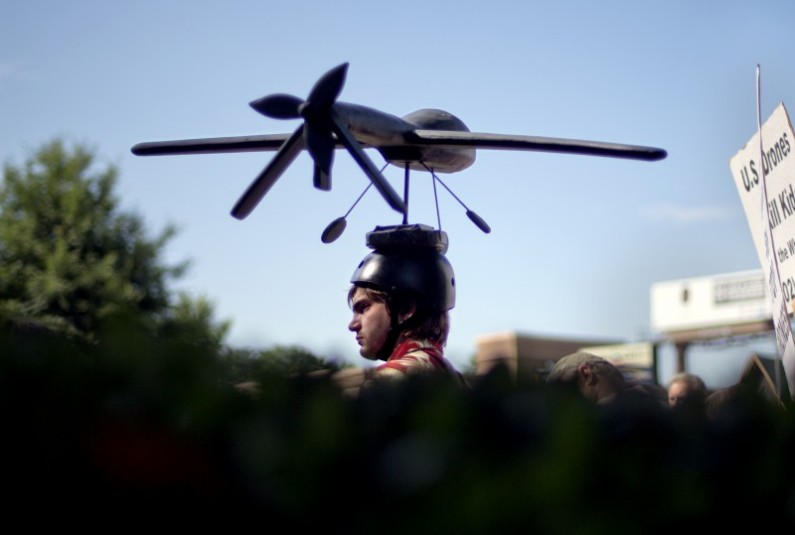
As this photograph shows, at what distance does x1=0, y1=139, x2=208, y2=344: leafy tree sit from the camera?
3762 cm

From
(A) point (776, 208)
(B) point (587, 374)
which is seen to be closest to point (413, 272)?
(B) point (587, 374)

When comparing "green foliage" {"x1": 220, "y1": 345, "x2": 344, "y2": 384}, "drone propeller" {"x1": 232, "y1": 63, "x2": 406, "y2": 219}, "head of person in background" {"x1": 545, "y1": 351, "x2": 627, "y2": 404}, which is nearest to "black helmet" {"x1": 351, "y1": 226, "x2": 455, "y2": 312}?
"head of person in background" {"x1": 545, "y1": 351, "x2": 627, "y2": 404}

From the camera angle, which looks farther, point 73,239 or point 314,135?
point 73,239

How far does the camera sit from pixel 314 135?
2873 mm

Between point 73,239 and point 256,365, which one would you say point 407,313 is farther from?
point 73,239

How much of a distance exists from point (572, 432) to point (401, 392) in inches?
8.1

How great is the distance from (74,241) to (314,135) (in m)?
39.2

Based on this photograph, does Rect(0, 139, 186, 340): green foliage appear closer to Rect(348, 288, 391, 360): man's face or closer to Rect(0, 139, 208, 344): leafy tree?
Rect(0, 139, 208, 344): leafy tree

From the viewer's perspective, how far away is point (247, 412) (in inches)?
47.9

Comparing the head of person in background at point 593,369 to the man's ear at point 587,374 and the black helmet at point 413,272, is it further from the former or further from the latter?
the black helmet at point 413,272

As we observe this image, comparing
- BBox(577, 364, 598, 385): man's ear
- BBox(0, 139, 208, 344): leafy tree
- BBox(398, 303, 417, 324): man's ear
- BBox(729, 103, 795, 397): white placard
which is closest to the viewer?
BBox(398, 303, 417, 324): man's ear

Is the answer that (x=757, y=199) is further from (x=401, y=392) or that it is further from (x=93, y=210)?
(x=93, y=210)

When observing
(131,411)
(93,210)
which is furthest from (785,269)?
(93,210)

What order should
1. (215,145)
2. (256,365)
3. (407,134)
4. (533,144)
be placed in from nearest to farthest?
(256,365) < (533,144) < (407,134) < (215,145)
